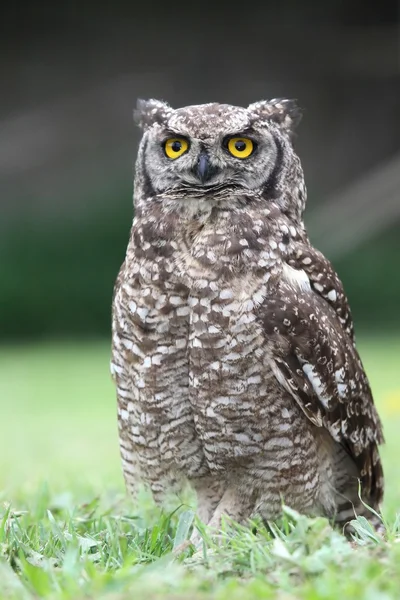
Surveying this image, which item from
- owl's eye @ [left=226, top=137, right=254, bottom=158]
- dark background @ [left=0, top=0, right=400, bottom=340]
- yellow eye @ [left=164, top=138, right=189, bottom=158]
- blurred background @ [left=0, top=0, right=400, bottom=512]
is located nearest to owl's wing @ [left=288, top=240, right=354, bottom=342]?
owl's eye @ [left=226, top=137, right=254, bottom=158]

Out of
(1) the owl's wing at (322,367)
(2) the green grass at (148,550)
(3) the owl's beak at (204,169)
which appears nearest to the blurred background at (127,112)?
(2) the green grass at (148,550)

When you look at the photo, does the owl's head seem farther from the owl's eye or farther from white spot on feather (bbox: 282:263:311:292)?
white spot on feather (bbox: 282:263:311:292)

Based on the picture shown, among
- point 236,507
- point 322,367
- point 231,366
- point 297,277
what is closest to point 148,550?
point 236,507

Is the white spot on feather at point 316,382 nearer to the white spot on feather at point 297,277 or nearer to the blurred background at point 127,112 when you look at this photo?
the white spot on feather at point 297,277

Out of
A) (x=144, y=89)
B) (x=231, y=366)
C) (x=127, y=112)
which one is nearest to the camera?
(x=231, y=366)

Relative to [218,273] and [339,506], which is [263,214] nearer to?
[218,273]

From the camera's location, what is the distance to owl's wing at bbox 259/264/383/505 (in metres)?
3.30

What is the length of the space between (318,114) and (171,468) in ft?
35.0

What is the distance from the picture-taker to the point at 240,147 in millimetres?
3479

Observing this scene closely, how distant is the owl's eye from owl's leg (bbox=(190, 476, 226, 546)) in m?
1.21

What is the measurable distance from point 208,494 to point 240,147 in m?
1.33

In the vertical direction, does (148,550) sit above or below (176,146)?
below

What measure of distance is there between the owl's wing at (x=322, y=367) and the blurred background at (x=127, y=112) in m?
8.03

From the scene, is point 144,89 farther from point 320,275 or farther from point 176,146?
point 320,275
